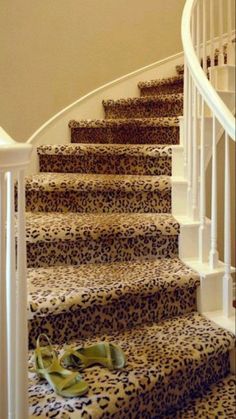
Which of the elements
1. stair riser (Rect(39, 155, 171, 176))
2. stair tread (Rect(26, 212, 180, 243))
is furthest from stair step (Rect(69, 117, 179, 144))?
stair tread (Rect(26, 212, 180, 243))

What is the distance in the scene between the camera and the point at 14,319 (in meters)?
1.07

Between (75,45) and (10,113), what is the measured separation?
0.73 meters

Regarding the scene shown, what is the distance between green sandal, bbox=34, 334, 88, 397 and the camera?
1315mm

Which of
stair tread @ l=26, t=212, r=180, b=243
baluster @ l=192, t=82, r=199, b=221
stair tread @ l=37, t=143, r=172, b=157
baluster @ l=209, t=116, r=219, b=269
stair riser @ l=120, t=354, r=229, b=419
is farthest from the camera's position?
stair tread @ l=37, t=143, r=172, b=157

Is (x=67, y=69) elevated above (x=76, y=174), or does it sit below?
above

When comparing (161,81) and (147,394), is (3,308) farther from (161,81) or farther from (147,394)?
(161,81)

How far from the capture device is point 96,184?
7.39 feet

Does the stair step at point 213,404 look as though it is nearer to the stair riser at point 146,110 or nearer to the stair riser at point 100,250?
the stair riser at point 100,250

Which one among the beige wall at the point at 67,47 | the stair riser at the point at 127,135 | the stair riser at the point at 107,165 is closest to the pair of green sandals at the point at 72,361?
the stair riser at the point at 107,165

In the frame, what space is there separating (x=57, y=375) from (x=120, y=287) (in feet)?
1.46

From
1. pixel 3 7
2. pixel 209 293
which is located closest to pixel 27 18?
pixel 3 7

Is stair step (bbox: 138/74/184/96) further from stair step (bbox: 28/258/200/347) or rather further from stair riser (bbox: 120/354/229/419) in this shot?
stair riser (bbox: 120/354/229/419)

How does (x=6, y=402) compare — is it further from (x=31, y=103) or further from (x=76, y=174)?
(x=31, y=103)

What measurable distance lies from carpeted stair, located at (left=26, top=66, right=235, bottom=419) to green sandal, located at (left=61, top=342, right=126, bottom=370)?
0.03 meters
